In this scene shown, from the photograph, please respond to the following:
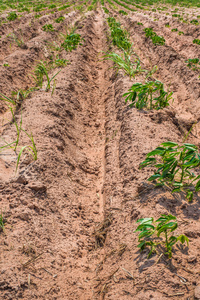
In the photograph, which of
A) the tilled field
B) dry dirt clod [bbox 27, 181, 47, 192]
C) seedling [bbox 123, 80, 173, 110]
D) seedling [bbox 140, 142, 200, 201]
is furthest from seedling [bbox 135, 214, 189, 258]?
seedling [bbox 123, 80, 173, 110]

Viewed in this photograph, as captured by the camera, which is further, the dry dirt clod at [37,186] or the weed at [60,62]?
the weed at [60,62]

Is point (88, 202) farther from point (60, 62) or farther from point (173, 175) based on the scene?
point (60, 62)

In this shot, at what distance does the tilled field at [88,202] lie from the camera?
1.68 m

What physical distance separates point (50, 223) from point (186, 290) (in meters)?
1.34

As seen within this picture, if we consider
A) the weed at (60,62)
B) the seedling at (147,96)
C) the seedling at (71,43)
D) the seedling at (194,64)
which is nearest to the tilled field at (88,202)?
the seedling at (147,96)

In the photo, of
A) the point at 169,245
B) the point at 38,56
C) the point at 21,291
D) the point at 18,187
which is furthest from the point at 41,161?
the point at 38,56

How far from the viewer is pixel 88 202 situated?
271 cm

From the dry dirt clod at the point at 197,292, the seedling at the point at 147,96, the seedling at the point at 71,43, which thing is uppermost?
the seedling at the point at 71,43

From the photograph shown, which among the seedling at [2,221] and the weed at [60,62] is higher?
the weed at [60,62]

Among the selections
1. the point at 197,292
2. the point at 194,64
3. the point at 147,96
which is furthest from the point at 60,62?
the point at 197,292

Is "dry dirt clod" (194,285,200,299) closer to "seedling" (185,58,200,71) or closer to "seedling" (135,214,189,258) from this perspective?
"seedling" (135,214,189,258)

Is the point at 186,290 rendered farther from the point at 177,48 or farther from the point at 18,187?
the point at 177,48

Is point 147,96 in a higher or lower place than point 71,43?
lower

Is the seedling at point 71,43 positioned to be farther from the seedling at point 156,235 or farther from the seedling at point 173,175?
the seedling at point 156,235
